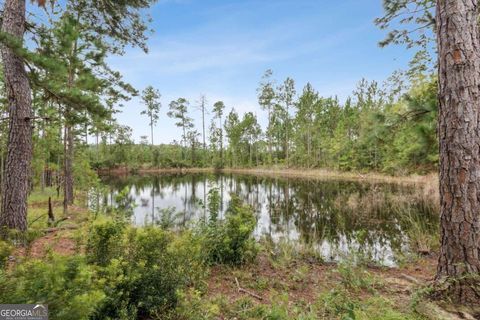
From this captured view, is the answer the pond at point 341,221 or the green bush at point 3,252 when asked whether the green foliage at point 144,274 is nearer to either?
the green bush at point 3,252

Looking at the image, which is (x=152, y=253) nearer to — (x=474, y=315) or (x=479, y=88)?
(x=474, y=315)

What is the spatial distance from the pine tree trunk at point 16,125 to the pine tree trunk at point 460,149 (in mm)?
6468

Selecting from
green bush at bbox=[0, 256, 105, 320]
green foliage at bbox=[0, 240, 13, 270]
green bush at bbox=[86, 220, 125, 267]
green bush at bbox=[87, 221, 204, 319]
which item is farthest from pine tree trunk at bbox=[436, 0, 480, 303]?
green foliage at bbox=[0, 240, 13, 270]

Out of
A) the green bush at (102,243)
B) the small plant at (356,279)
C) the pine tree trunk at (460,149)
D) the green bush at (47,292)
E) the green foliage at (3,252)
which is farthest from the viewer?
the small plant at (356,279)

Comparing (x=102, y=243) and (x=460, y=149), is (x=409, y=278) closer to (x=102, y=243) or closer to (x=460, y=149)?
(x=460, y=149)

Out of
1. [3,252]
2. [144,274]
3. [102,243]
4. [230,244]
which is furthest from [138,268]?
[230,244]

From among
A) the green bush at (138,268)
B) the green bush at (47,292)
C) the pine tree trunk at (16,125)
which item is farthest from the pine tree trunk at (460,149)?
the pine tree trunk at (16,125)

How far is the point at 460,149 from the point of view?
106 inches

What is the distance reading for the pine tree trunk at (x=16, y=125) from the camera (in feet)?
15.2

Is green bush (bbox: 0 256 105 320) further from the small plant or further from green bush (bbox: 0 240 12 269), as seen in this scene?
the small plant

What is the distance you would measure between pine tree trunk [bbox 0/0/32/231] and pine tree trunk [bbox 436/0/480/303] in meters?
6.47

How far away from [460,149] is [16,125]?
667 centimetres

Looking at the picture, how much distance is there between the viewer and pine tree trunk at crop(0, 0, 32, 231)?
15.2 feet

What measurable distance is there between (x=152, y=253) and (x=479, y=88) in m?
3.84
